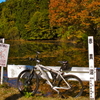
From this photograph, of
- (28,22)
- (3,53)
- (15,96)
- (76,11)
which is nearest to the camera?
(15,96)

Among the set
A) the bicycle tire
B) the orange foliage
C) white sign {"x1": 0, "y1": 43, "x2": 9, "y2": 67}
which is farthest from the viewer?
the orange foliage

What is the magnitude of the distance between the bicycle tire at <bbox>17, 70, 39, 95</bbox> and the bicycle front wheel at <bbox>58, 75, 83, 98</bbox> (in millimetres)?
577

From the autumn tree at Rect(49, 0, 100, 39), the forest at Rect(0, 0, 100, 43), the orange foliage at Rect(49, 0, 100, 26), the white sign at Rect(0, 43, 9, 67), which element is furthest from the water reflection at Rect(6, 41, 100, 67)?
the forest at Rect(0, 0, 100, 43)

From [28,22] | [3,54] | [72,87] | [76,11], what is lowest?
[72,87]

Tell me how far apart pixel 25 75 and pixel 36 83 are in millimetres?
373

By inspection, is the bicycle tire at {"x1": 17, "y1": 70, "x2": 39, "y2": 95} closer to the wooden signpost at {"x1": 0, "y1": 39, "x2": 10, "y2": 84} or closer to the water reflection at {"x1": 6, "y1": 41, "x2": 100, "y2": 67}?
the wooden signpost at {"x1": 0, "y1": 39, "x2": 10, "y2": 84}

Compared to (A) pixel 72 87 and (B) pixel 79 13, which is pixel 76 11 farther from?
(A) pixel 72 87

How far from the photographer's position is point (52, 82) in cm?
413

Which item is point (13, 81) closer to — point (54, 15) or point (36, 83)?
point (36, 83)

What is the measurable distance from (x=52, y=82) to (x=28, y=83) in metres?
0.56

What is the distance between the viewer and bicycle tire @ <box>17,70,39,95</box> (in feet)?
13.5

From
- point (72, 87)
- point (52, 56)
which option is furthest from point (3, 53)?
point (52, 56)

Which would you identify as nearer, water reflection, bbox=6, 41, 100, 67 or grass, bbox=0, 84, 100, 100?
grass, bbox=0, 84, 100, 100

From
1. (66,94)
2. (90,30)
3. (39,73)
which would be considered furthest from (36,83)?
(90,30)
